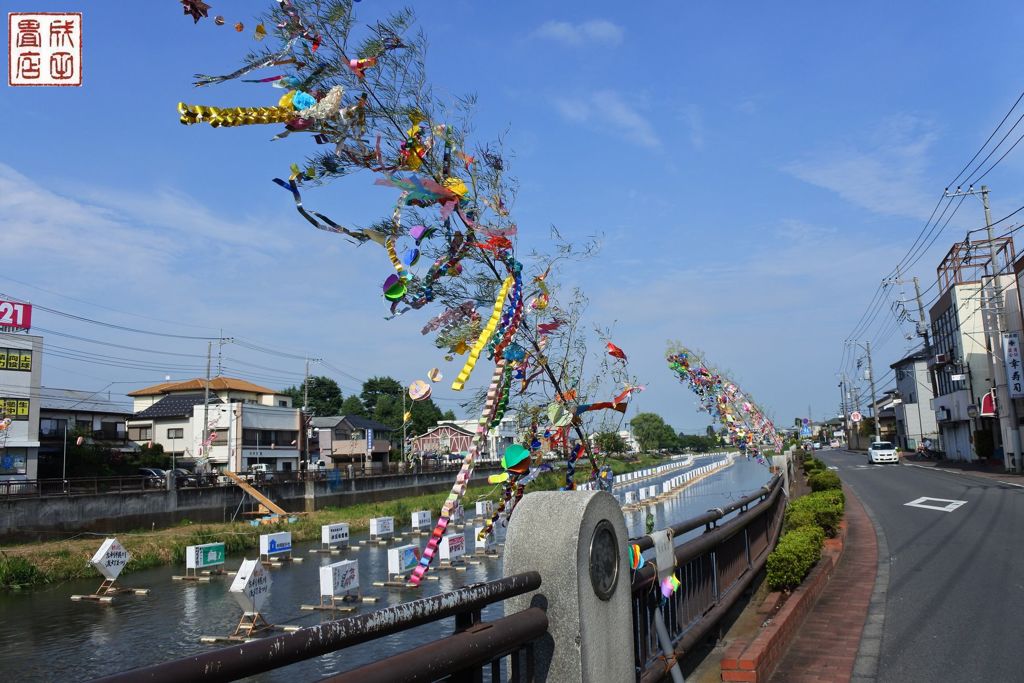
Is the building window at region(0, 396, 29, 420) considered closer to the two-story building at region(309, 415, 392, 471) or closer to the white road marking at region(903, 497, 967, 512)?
the two-story building at region(309, 415, 392, 471)

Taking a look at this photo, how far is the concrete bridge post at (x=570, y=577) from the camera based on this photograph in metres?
3.16

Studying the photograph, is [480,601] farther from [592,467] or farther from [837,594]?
[837,594]

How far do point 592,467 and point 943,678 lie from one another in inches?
128

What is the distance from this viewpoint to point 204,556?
2348 centimetres

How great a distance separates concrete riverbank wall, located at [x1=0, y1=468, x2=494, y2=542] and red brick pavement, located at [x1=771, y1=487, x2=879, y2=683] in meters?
15.7

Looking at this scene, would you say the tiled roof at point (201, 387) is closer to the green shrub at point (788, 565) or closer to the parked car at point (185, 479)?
the parked car at point (185, 479)

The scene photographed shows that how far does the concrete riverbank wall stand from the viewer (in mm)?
26203

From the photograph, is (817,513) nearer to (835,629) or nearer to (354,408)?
(835,629)

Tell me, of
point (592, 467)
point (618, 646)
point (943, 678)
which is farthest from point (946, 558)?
point (618, 646)

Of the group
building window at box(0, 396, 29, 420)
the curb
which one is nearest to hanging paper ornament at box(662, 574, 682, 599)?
the curb

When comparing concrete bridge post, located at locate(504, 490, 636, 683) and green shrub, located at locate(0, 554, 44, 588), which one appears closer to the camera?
concrete bridge post, located at locate(504, 490, 636, 683)

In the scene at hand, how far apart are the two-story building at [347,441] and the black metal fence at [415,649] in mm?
60447

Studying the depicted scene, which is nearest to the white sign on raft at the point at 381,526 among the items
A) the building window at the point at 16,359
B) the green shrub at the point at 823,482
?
the green shrub at the point at 823,482

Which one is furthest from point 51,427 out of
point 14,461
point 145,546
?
point 145,546
